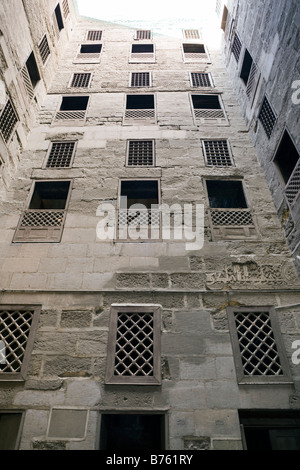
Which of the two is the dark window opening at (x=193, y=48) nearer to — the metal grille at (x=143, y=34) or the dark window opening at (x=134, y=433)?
the metal grille at (x=143, y=34)

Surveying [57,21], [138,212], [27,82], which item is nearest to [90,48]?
[57,21]

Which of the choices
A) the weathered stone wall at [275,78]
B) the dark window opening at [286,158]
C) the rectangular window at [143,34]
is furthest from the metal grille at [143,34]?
the dark window opening at [286,158]

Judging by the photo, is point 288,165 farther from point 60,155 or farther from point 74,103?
point 74,103

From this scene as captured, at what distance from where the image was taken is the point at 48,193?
7.76 metres

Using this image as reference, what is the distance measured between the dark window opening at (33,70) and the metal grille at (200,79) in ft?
17.3

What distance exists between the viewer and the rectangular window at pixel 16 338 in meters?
4.82

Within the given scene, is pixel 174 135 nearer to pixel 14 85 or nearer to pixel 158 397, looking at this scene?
pixel 14 85

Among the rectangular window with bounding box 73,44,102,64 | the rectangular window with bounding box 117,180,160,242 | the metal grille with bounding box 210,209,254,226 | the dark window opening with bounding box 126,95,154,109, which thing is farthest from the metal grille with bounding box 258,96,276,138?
the rectangular window with bounding box 73,44,102,64

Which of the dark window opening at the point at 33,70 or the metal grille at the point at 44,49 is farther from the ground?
the metal grille at the point at 44,49

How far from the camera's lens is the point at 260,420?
4508mm

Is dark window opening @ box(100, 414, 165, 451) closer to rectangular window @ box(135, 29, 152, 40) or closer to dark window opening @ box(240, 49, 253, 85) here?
dark window opening @ box(240, 49, 253, 85)

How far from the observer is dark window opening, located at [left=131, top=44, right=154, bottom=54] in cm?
1264

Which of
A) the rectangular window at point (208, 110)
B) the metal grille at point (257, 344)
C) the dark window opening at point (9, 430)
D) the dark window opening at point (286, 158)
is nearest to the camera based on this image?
the dark window opening at point (9, 430)

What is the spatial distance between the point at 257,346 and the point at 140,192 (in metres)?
4.41
